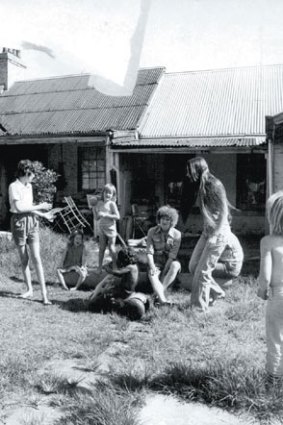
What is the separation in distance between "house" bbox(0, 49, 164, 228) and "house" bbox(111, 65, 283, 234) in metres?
0.80

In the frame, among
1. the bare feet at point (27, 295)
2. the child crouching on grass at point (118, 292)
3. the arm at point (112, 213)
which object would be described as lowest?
the bare feet at point (27, 295)

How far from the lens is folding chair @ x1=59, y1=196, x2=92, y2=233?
42.5ft

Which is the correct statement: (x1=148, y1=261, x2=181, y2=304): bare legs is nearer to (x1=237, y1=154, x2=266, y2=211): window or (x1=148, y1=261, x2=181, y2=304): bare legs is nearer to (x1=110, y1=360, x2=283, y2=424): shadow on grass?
(x1=110, y1=360, x2=283, y2=424): shadow on grass

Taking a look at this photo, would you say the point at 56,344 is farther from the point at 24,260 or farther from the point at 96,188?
the point at 96,188

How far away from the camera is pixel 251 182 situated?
1378 centimetres

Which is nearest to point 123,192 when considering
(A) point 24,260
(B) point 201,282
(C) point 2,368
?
(A) point 24,260

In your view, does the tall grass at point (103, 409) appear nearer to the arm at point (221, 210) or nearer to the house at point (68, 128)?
the arm at point (221, 210)

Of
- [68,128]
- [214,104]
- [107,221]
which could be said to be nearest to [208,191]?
[107,221]

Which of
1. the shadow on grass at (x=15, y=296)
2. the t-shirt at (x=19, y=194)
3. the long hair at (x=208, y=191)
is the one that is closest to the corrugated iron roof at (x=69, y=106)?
the t-shirt at (x=19, y=194)

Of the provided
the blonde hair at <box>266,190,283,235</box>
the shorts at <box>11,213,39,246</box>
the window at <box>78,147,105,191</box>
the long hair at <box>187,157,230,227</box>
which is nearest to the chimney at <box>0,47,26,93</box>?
the window at <box>78,147,105,191</box>

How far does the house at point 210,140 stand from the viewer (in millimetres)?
13383

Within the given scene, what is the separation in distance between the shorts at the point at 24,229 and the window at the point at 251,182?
8954 millimetres

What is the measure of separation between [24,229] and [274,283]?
3.74 m

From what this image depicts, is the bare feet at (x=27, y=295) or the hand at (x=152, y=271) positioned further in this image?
the bare feet at (x=27, y=295)
